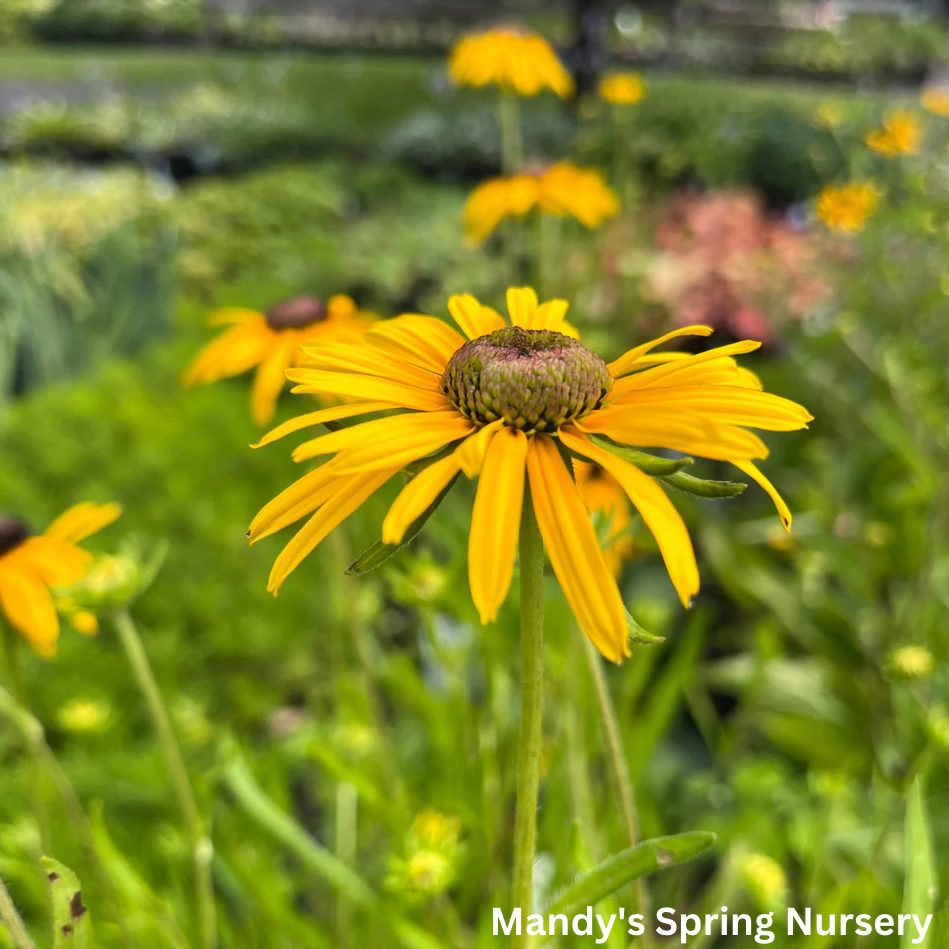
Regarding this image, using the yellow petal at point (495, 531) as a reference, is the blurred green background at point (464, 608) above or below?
below

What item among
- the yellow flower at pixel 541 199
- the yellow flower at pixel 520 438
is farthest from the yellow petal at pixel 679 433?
the yellow flower at pixel 541 199

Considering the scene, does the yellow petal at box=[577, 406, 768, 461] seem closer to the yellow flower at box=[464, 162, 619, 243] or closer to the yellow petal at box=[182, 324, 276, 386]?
the yellow petal at box=[182, 324, 276, 386]

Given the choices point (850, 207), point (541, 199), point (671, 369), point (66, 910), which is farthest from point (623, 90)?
point (66, 910)

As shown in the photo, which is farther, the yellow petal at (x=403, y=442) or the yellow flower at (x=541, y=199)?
the yellow flower at (x=541, y=199)

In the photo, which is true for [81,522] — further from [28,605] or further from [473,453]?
[473,453]

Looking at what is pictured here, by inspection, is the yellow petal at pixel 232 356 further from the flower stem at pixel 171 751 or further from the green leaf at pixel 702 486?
the green leaf at pixel 702 486

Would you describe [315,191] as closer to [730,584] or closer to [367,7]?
[367,7]
